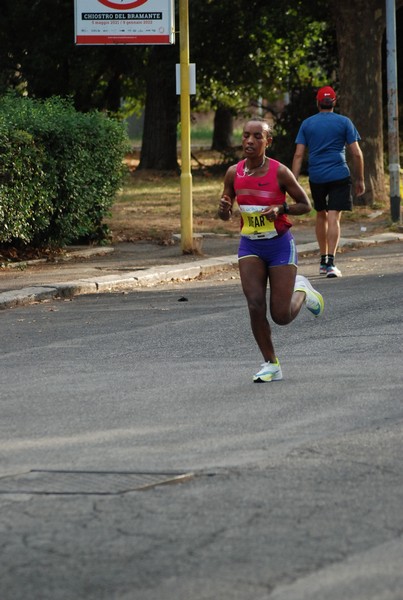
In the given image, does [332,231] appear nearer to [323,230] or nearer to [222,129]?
[323,230]

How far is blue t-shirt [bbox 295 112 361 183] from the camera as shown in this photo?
15.1 metres

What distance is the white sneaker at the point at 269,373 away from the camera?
900 cm

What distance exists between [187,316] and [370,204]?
11.9 m

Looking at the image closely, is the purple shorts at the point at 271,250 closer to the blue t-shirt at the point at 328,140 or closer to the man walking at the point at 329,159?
the man walking at the point at 329,159

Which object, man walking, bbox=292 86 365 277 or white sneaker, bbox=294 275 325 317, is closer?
white sneaker, bbox=294 275 325 317

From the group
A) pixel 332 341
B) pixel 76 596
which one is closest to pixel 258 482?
pixel 76 596

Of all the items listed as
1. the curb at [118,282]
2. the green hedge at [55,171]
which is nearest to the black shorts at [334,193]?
the curb at [118,282]

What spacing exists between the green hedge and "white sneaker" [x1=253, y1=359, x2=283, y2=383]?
23.0 ft

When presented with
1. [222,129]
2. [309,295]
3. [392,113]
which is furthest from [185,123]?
[222,129]

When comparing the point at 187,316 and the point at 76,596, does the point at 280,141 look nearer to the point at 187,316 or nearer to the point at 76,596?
the point at 187,316

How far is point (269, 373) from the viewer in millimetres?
9016

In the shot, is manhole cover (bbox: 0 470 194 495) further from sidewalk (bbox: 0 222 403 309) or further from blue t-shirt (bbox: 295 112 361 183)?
blue t-shirt (bbox: 295 112 361 183)

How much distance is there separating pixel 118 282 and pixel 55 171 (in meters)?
2.34

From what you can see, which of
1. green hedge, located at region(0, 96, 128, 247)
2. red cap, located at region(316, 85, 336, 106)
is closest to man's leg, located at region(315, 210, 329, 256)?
red cap, located at region(316, 85, 336, 106)
